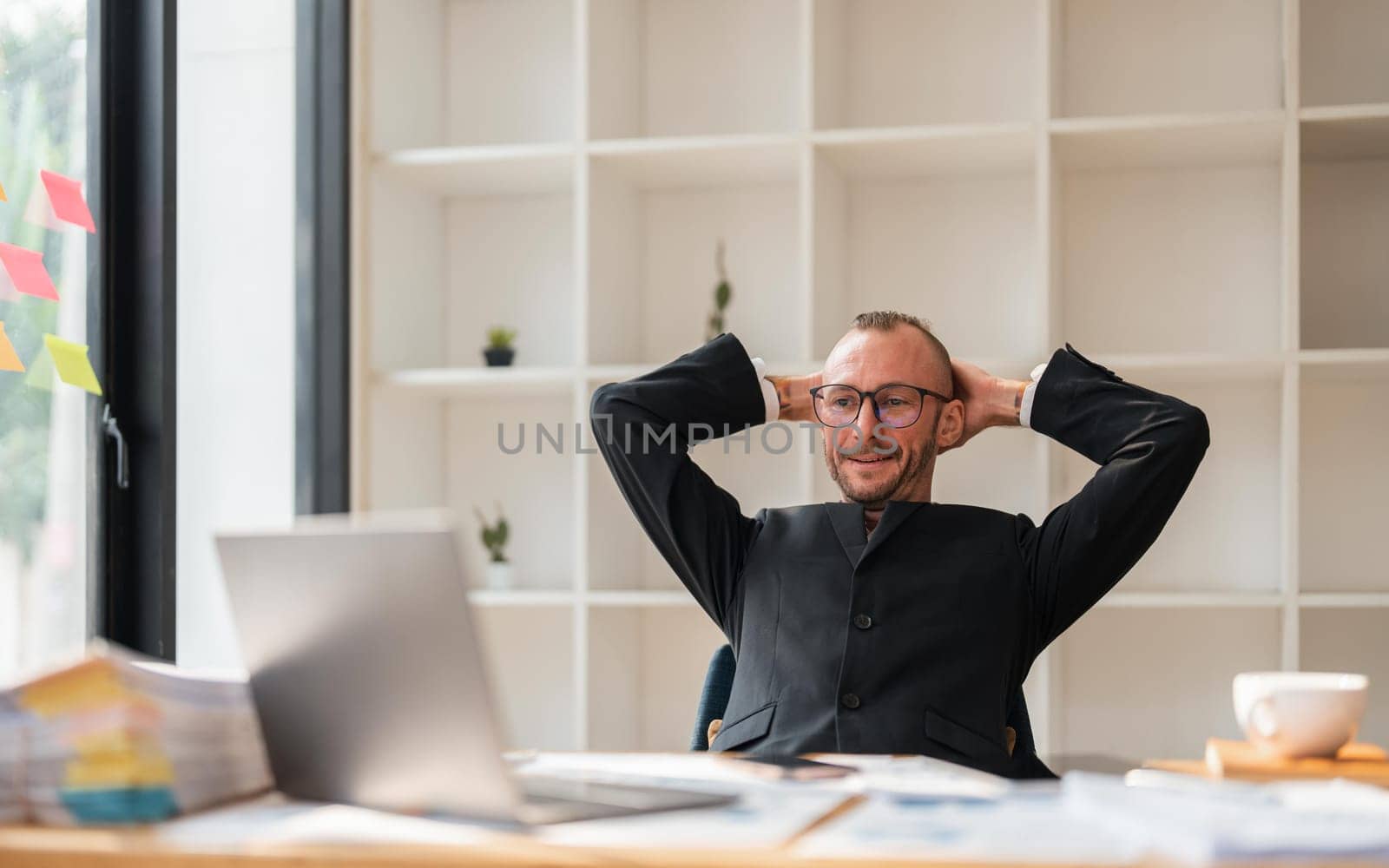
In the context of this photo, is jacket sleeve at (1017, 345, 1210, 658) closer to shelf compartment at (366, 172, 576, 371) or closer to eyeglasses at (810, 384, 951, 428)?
eyeglasses at (810, 384, 951, 428)

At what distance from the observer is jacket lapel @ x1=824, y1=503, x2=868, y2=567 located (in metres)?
2.08

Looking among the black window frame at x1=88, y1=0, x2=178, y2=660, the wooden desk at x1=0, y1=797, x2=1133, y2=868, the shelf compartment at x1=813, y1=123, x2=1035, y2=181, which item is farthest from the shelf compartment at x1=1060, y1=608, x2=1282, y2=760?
the wooden desk at x1=0, y1=797, x2=1133, y2=868

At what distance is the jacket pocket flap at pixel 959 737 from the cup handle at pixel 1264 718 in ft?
2.21

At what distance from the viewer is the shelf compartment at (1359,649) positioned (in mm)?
2941

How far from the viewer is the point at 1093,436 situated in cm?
217

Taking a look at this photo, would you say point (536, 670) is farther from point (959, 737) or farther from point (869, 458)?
point (959, 737)

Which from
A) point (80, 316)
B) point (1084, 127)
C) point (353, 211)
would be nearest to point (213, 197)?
point (353, 211)

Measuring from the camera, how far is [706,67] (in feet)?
10.9

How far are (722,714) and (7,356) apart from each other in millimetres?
1248

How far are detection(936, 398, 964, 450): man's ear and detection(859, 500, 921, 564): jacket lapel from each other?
0.20 meters

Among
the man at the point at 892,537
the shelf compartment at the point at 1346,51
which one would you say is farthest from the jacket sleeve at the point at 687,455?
the shelf compartment at the point at 1346,51

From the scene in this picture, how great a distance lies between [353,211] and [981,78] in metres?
1.43

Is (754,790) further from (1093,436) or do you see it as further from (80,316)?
(80,316)

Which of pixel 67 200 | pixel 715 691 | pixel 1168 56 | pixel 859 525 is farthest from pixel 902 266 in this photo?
Result: pixel 67 200
